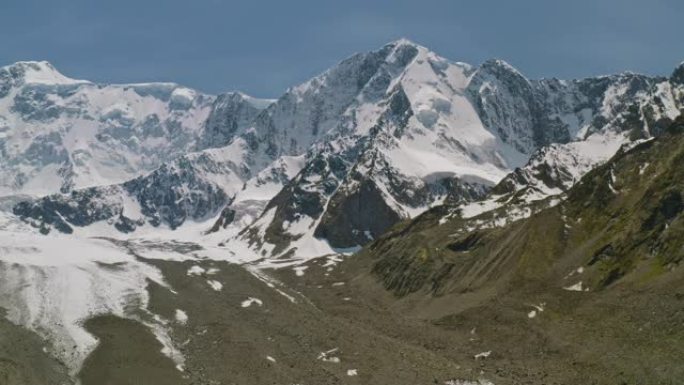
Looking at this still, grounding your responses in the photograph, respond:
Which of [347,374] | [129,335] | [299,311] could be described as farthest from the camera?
[299,311]

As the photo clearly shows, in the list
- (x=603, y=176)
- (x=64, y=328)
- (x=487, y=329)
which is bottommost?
(x=64, y=328)

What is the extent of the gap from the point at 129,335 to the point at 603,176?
111258 mm

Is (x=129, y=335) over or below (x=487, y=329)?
below

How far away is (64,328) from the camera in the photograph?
457 feet

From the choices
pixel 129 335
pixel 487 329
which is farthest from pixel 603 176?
pixel 129 335

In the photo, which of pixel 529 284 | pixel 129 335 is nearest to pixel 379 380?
pixel 129 335

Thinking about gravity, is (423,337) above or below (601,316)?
below

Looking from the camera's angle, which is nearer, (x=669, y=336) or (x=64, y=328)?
(x=669, y=336)

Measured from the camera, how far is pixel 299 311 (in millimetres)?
172000

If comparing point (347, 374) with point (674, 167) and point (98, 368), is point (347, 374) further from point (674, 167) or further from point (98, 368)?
point (674, 167)

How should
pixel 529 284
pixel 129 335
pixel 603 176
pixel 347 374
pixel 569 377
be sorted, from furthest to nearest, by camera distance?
pixel 603 176
pixel 529 284
pixel 129 335
pixel 347 374
pixel 569 377

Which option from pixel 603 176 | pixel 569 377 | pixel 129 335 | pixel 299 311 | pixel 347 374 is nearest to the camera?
pixel 569 377

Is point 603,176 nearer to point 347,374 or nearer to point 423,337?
point 423,337

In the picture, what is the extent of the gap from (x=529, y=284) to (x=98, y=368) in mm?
77318
